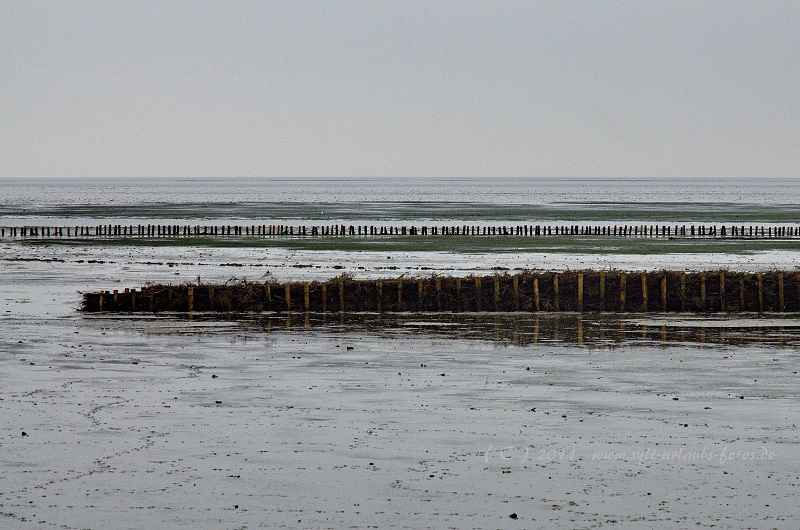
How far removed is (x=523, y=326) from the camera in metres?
33.4

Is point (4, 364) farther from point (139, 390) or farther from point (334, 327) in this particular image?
point (334, 327)

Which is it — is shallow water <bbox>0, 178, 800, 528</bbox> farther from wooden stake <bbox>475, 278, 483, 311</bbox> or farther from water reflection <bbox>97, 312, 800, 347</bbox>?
wooden stake <bbox>475, 278, 483, 311</bbox>

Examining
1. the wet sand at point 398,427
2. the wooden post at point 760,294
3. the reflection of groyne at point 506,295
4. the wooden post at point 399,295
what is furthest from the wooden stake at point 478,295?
the wooden post at point 760,294

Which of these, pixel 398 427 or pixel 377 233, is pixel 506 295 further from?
pixel 377 233

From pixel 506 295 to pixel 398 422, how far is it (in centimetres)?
1911

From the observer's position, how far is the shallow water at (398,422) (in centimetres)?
1445

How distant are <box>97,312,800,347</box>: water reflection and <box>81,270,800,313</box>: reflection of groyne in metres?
1.11

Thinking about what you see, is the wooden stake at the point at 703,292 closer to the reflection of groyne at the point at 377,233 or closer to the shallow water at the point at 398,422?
the shallow water at the point at 398,422

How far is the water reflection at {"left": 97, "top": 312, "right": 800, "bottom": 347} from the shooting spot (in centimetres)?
3042

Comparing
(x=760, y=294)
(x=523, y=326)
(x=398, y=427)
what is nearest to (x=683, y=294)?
(x=760, y=294)

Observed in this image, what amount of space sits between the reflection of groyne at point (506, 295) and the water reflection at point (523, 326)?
111 cm

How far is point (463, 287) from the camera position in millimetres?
38156

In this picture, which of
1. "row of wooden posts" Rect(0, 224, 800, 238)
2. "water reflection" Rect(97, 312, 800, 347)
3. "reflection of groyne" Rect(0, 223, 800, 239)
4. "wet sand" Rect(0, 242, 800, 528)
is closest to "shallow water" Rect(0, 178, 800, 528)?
"wet sand" Rect(0, 242, 800, 528)

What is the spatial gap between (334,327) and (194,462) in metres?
16.8
